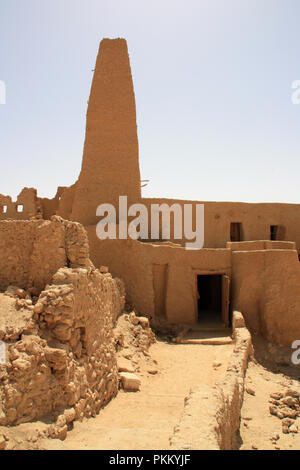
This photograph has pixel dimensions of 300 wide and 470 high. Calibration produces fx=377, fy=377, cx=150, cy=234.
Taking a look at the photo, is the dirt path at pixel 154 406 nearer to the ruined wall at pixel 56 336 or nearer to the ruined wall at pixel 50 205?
the ruined wall at pixel 56 336

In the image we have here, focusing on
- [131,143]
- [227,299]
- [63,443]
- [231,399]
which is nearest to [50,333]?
[63,443]

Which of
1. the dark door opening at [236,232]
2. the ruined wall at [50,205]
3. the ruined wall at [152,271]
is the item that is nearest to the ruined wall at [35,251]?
the ruined wall at [152,271]

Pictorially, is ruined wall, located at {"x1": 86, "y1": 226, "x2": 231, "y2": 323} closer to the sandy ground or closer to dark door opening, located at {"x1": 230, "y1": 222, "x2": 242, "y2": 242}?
the sandy ground

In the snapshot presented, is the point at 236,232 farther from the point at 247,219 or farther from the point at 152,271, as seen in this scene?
the point at 152,271

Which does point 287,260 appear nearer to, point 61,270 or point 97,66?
point 61,270

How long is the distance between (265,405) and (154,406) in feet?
8.07

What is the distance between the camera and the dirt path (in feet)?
14.1

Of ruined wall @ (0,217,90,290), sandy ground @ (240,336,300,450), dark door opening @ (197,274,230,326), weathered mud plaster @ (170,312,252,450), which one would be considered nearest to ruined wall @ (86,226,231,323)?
dark door opening @ (197,274,230,326)

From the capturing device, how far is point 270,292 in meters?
10.9

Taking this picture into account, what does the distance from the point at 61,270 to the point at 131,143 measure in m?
8.71

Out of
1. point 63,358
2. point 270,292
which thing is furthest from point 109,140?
point 63,358

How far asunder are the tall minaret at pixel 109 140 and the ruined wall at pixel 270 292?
483 cm

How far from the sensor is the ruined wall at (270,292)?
35.0ft

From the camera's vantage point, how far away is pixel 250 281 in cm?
1126
